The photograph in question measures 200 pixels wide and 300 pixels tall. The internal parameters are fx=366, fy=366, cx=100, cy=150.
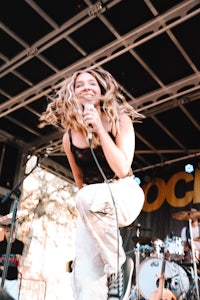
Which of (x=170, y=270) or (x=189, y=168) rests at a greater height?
(x=189, y=168)

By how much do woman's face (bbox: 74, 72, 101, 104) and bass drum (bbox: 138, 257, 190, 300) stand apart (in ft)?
16.5

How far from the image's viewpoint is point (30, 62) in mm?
6934

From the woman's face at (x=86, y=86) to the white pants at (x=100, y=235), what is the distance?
501mm

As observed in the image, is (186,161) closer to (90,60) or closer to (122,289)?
(90,60)

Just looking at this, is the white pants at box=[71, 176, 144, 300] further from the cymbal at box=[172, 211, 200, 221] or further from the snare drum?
the cymbal at box=[172, 211, 200, 221]

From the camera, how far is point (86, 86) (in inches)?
72.5

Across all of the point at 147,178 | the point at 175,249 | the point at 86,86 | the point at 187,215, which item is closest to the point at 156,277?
the point at 175,249

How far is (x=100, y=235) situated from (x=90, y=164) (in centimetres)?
40

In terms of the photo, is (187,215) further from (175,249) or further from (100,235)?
(100,235)

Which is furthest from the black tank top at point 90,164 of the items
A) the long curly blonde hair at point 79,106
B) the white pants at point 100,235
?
the white pants at point 100,235

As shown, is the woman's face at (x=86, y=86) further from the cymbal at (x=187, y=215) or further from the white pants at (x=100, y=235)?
the cymbal at (x=187, y=215)

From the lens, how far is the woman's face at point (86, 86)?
1.81 meters

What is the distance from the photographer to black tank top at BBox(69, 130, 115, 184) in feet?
5.73

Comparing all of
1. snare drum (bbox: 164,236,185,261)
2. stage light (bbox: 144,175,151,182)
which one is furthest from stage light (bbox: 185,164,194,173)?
snare drum (bbox: 164,236,185,261)
